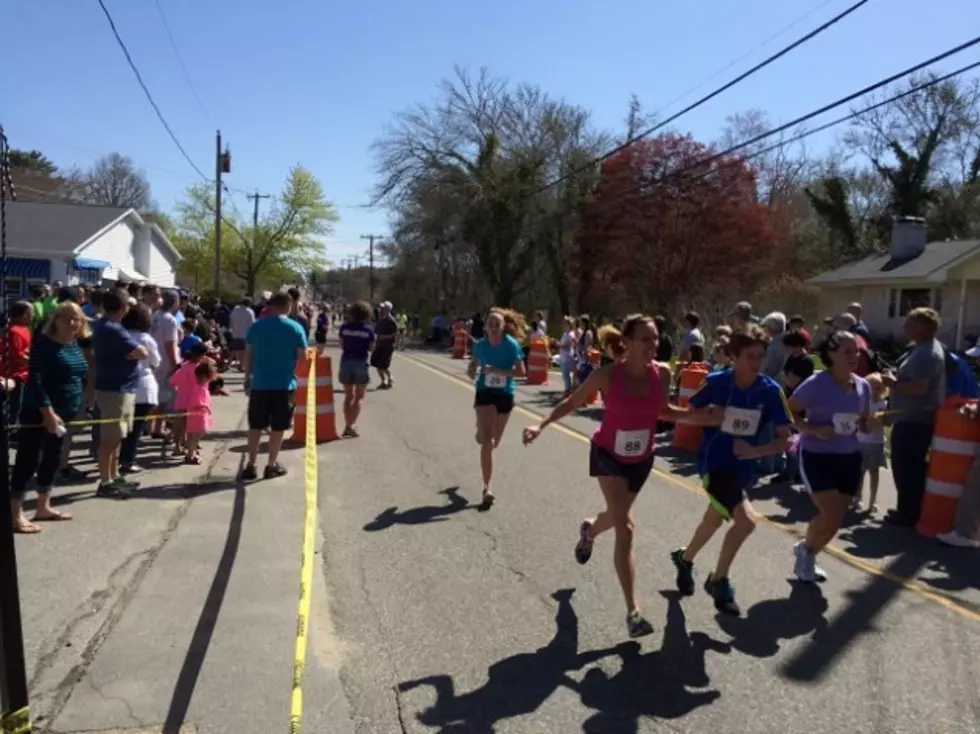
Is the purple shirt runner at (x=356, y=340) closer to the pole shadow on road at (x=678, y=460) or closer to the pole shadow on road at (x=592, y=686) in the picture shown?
the pole shadow on road at (x=678, y=460)

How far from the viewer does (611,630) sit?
5.22 metres

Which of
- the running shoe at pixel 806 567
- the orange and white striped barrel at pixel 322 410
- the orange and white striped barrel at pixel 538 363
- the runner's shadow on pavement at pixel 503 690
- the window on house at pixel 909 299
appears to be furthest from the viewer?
the window on house at pixel 909 299

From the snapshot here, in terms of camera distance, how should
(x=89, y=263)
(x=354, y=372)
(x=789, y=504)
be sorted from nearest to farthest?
(x=789, y=504), (x=354, y=372), (x=89, y=263)

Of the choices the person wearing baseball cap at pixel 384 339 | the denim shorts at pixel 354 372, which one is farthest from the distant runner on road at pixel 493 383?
the person wearing baseball cap at pixel 384 339

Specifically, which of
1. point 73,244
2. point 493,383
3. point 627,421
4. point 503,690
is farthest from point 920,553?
point 73,244

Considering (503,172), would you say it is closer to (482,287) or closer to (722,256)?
(482,287)

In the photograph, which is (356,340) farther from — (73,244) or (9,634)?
(73,244)

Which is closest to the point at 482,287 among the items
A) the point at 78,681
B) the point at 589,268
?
the point at 589,268

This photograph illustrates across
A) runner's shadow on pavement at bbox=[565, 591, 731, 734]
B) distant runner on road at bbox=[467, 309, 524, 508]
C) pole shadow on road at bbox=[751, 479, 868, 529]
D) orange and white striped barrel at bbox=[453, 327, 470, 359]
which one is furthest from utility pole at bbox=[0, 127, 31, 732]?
orange and white striped barrel at bbox=[453, 327, 470, 359]

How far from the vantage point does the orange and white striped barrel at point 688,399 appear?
12023 mm

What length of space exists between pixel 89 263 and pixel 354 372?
78.7 ft

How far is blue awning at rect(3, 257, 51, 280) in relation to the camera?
29797 mm

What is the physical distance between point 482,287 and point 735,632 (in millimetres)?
48249

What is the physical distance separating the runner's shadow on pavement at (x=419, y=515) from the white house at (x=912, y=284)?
82.9 ft
